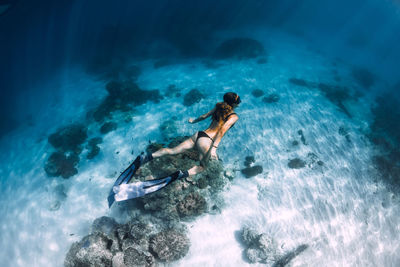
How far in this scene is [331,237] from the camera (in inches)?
253

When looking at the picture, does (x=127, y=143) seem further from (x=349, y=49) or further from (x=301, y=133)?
(x=349, y=49)

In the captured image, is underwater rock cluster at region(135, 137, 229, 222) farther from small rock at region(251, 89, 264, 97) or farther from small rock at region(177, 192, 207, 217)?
small rock at region(251, 89, 264, 97)

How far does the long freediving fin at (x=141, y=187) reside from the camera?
443 centimetres

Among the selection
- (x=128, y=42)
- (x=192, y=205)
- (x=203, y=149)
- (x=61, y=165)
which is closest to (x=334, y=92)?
(x=203, y=149)

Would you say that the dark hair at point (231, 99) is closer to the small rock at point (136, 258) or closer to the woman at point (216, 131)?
the woman at point (216, 131)

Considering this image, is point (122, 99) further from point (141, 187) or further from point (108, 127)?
point (141, 187)

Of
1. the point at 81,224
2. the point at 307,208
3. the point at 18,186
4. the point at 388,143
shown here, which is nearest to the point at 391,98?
the point at 388,143

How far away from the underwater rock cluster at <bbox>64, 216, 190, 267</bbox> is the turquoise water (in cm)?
52

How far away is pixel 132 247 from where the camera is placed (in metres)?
4.79

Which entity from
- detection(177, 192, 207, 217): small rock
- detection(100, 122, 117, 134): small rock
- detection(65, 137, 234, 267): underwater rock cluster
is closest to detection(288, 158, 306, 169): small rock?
detection(65, 137, 234, 267): underwater rock cluster

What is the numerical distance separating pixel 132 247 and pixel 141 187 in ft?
5.76

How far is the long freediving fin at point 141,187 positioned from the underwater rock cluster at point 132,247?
1379 millimetres

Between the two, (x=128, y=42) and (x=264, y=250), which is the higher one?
(x=264, y=250)

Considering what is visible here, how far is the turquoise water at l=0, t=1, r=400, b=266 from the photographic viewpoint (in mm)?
6238
